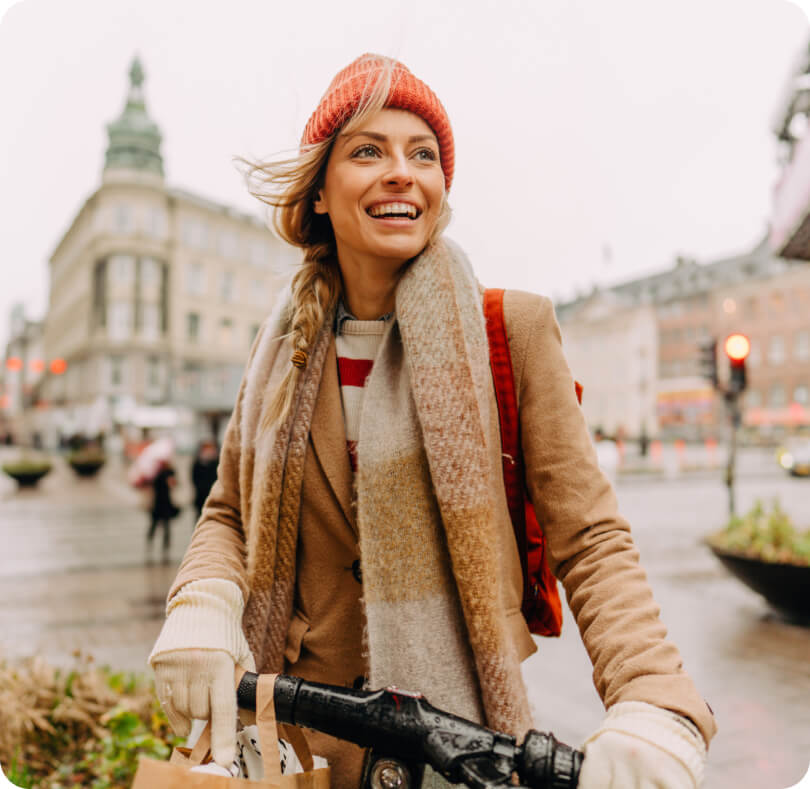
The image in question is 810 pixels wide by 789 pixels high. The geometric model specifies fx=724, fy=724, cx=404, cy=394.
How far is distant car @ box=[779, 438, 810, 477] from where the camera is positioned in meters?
21.2

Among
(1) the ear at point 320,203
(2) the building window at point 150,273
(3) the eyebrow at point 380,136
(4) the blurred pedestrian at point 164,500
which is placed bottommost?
(4) the blurred pedestrian at point 164,500

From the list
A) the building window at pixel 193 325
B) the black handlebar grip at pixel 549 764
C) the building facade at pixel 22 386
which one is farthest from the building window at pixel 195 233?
the building facade at pixel 22 386

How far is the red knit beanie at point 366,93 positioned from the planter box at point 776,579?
5322mm

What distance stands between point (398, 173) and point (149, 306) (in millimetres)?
23547

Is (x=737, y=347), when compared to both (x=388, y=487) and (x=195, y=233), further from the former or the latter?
(x=195, y=233)

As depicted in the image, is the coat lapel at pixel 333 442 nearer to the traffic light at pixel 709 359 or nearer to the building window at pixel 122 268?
the traffic light at pixel 709 359

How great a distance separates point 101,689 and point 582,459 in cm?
280

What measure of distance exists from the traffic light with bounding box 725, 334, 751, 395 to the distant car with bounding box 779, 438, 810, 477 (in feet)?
42.1

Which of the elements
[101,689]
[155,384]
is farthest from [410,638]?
[155,384]

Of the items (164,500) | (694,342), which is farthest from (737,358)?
(694,342)

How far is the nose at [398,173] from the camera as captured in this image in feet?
4.35

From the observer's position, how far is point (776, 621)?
590 cm

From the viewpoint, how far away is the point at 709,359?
480 inches

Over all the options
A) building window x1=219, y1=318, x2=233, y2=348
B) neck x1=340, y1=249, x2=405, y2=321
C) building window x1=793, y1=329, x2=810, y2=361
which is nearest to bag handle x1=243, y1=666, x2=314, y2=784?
neck x1=340, y1=249, x2=405, y2=321
